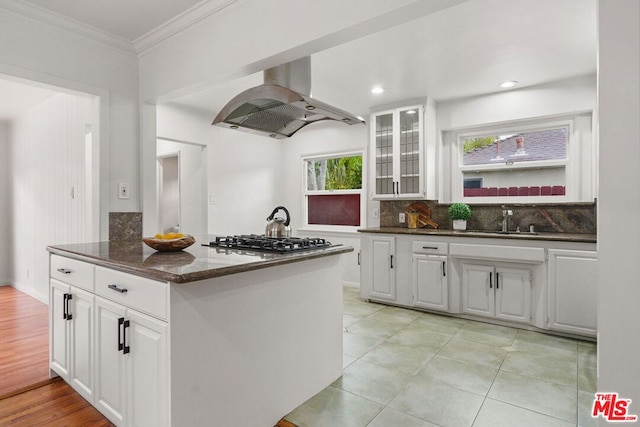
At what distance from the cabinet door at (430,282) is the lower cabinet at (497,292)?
19 cm

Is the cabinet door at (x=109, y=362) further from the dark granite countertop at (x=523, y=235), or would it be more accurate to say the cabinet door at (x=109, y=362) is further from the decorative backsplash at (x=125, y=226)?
the dark granite countertop at (x=523, y=235)

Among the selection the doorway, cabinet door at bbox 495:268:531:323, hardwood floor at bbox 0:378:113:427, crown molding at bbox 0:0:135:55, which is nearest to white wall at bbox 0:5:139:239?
crown molding at bbox 0:0:135:55

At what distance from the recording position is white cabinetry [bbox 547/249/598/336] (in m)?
2.98

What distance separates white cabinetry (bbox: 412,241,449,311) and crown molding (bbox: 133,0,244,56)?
2.85 meters

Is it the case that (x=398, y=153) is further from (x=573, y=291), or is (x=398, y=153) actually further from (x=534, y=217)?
(x=573, y=291)

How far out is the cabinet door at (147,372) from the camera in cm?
147

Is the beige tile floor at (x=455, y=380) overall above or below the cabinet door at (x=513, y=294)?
below

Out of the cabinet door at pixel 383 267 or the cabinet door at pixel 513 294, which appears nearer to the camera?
Answer: the cabinet door at pixel 513 294

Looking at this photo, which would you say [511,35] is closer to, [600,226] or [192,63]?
[600,226]

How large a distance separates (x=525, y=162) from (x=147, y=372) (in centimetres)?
392

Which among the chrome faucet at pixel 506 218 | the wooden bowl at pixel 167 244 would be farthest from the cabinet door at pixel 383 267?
the wooden bowl at pixel 167 244

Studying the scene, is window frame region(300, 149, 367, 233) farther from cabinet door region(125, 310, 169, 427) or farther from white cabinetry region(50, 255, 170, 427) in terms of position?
cabinet door region(125, 310, 169, 427)

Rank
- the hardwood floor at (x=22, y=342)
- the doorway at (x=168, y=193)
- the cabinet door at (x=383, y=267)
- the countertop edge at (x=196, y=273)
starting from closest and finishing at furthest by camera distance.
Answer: the countertop edge at (x=196, y=273) → the hardwood floor at (x=22, y=342) → the cabinet door at (x=383, y=267) → the doorway at (x=168, y=193)

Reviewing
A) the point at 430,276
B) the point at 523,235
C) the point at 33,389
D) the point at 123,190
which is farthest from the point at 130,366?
the point at 523,235
